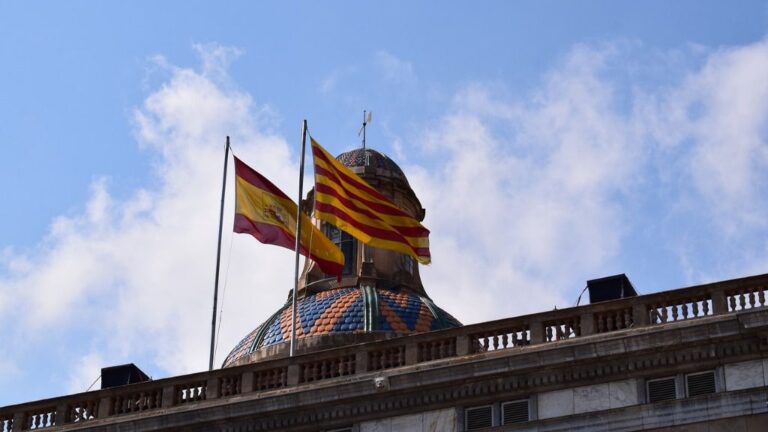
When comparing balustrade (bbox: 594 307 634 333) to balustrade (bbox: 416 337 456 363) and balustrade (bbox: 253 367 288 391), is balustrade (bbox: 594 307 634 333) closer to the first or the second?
balustrade (bbox: 416 337 456 363)

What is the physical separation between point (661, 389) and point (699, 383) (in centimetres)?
82

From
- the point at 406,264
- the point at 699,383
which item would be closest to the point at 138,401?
the point at 699,383

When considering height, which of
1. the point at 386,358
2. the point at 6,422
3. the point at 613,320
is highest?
the point at 613,320

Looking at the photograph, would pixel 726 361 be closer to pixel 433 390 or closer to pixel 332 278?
pixel 433 390

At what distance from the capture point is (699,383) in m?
42.8

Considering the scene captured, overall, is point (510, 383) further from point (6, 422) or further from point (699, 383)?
point (6, 422)

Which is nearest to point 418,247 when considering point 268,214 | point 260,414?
point 268,214

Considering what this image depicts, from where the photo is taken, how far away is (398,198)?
7988 cm

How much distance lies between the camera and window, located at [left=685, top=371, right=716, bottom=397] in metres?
42.6

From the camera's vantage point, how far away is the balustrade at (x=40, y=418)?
164 ft

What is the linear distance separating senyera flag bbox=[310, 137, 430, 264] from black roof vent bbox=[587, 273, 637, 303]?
27.9 feet

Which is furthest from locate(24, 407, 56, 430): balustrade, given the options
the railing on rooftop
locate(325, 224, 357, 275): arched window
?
locate(325, 224, 357, 275): arched window

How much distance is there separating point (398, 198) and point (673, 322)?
3670cm

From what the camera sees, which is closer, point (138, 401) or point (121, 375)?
point (138, 401)
